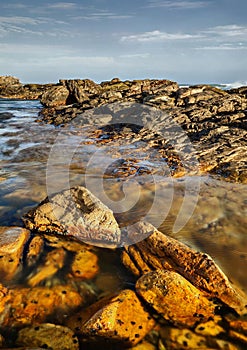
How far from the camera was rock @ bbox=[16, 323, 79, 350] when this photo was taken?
4.20 m

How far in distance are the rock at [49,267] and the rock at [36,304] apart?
0.90 feet

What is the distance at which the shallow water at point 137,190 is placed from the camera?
7449 mm

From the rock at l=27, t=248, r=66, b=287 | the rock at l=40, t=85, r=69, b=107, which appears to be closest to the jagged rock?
the rock at l=27, t=248, r=66, b=287

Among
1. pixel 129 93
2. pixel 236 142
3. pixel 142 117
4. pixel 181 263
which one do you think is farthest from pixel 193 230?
pixel 129 93

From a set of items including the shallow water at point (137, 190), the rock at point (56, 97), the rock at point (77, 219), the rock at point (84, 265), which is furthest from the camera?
the rock at point (56, 97)

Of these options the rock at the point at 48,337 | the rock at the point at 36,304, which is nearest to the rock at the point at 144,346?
the rock at the point at 48,337

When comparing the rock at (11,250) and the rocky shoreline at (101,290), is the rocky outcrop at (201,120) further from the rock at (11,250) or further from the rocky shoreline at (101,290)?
the rock at (11,250)

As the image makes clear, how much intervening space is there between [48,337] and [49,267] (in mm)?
1981

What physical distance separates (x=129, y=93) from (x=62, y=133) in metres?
15.0

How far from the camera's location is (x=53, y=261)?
6328 millimetres

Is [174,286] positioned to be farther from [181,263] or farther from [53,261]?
[53,261]

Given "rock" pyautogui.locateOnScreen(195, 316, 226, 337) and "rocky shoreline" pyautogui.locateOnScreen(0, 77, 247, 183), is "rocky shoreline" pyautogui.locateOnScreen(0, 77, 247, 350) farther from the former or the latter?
"rocky shoreline" pyautogui.locateOnScreen(0, 77, 247, 183)

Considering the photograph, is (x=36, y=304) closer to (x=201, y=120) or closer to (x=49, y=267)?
(x=49, y=267)

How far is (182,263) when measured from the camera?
5664 millimetres
